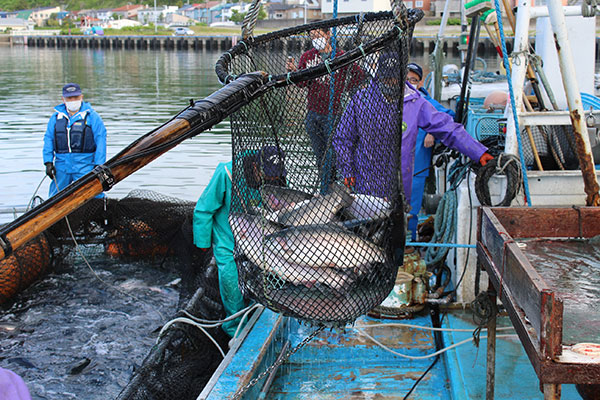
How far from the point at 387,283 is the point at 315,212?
50 centimetres

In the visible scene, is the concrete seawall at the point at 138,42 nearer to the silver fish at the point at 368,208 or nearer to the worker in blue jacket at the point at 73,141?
the worker in blue jacket at the point at 73,141

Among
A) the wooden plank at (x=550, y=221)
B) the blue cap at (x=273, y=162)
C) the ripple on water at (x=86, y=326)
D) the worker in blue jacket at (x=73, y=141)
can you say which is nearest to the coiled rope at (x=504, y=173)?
the wooden plank at (x=550, y=221)

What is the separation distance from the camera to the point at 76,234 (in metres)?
7.97

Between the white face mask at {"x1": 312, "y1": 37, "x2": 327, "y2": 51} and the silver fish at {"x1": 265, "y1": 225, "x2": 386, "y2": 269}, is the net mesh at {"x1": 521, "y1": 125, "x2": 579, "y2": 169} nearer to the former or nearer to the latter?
the white face mask at {"x1": 312, "y1": 37, "x2": 327, "y2": 51}

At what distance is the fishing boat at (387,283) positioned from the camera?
8.39 ft

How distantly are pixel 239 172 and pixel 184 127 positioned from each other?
786 mm

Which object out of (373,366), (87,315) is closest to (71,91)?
(87,315)

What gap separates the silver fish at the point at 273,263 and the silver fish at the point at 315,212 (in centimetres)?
8

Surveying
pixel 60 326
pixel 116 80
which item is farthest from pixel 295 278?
pixel 116 80

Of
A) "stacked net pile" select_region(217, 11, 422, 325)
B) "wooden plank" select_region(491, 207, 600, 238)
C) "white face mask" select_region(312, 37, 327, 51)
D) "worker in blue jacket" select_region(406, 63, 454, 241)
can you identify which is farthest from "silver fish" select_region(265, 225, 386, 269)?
"worker in blue jacket" select_region(406, 63, 454, 241)

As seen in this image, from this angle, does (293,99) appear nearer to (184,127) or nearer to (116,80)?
(184,127)

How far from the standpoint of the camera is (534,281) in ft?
8.45

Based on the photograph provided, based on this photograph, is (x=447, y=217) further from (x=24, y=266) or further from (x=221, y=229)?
(x=24, y=266)

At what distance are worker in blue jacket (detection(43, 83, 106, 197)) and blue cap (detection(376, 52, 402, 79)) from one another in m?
6.54
